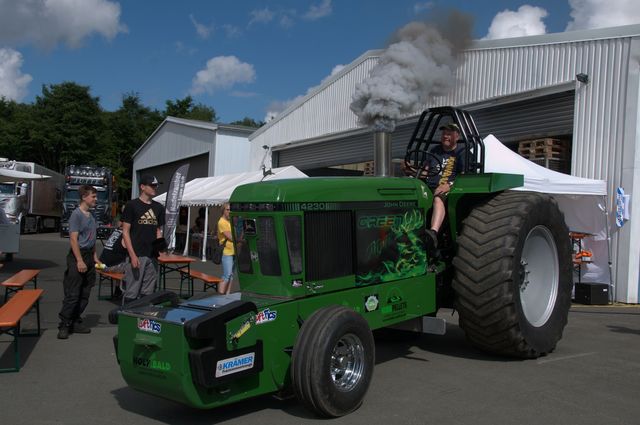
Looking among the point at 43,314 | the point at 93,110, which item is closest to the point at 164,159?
the point at 93,110

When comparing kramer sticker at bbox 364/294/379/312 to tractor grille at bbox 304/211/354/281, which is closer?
tractor grille at bbox 304/211/354/281

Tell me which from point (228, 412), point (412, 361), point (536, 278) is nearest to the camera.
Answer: point (228, 412)

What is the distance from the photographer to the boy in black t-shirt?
22.0 ft

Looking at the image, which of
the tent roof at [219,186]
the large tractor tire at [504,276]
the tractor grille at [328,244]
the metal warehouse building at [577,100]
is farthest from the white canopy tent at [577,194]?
the tent roof at [219,186]

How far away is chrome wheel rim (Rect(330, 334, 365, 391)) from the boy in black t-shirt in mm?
3149

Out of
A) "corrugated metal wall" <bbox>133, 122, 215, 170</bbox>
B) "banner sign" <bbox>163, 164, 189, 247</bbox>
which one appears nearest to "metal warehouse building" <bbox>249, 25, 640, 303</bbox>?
"banner sign" <bbox>163, 164, 189, 247</bbox>

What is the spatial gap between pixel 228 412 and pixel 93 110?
48.2m

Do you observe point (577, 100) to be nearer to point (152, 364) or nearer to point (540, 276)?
point (540, 276)

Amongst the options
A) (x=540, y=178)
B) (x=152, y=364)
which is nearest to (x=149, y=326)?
(x=152, y=364)

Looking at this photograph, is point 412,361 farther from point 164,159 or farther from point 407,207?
point 164,159

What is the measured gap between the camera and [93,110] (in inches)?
1905

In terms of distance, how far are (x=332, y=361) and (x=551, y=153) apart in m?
9.26

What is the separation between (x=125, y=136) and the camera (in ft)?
189

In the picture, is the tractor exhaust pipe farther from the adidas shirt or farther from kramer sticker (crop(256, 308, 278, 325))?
kramer sticker (crop(256, 308, 278, 325))
